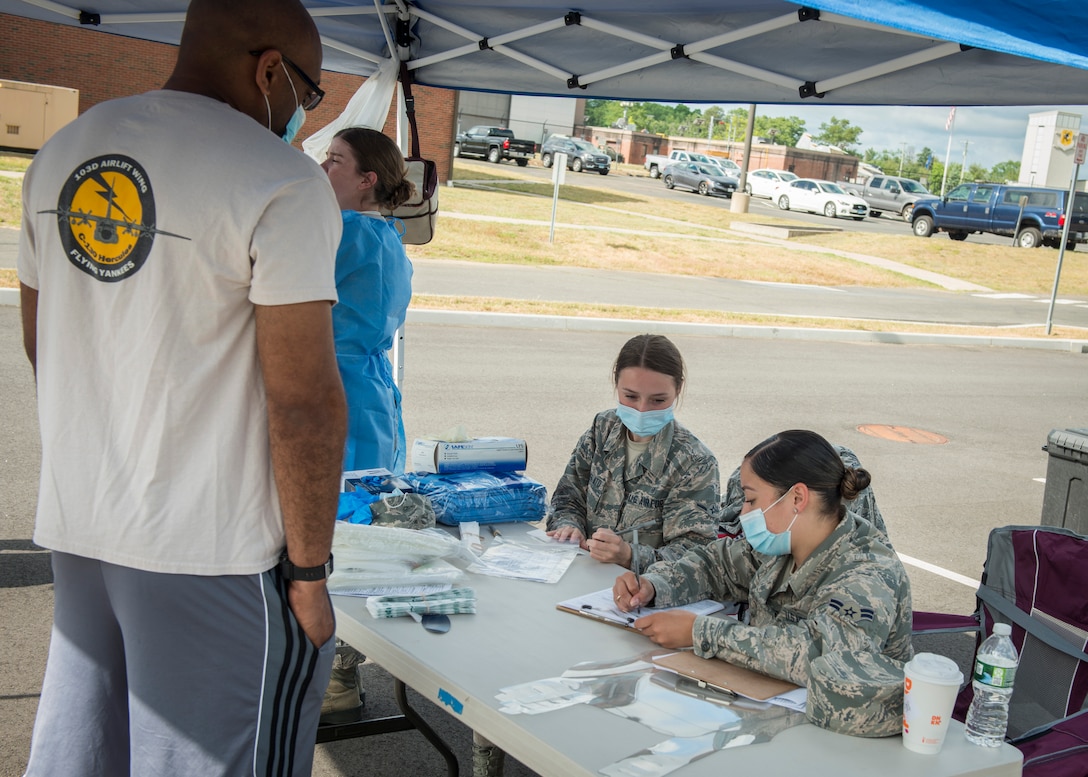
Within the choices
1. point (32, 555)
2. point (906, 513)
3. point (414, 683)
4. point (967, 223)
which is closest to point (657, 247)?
point (967, 223)

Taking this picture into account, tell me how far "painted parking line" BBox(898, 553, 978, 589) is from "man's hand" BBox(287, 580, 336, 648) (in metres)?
4.56

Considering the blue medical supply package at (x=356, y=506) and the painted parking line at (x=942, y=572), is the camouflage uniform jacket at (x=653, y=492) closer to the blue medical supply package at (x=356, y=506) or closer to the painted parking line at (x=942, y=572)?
the blue medical supply package at (x=356, y=506)

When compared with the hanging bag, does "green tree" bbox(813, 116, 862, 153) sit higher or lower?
higher

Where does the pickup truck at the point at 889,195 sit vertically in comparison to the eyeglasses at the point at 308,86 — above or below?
above

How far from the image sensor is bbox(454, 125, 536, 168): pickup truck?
3888cm

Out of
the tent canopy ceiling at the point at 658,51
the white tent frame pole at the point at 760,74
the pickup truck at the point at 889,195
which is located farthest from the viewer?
the pickup truck at the point at 889,195

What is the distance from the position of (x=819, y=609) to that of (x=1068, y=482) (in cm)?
253

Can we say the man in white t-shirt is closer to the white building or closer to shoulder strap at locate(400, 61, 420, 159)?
shoulder strap at locate(400, 61, 420, 159)

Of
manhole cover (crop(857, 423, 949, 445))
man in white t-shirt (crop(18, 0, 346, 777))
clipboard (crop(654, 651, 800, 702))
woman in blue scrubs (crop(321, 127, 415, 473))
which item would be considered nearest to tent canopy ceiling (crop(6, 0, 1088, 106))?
woman in blue scrubs (crop(321, 127, 415, 473))

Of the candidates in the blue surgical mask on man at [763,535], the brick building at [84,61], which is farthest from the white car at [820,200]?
the blue surgical mask on man at [763,535]

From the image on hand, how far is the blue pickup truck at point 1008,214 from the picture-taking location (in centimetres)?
2922

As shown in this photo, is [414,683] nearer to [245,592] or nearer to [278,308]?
[245,592]

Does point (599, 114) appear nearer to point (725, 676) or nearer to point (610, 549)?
point (610, 549)

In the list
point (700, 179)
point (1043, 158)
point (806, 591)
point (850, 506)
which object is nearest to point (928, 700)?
point (806, 591)
